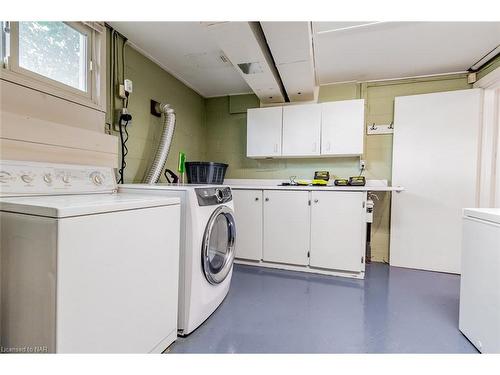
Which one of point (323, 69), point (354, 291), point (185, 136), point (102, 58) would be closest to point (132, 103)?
point (102, 58)

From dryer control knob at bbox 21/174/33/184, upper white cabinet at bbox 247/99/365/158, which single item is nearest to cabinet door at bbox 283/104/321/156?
upper white cabinet at bbox 247/99/365/158

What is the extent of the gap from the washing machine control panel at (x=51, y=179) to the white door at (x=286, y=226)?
1.58m

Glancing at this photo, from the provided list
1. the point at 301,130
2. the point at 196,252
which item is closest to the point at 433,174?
the point at 301,130

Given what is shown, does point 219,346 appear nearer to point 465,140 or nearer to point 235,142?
A: point 235,142

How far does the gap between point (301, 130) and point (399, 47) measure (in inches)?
47.1

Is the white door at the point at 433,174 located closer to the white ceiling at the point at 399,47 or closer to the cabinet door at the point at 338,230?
the white ceiling at the point at 399,47

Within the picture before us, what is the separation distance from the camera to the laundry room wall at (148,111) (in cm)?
233

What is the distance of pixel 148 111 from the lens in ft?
8.34

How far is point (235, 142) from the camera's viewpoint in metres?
3.56

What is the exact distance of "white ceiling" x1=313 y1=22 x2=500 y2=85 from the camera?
1983 mm

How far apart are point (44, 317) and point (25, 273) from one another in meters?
0.18

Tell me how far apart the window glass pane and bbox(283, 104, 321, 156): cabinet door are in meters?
2.07

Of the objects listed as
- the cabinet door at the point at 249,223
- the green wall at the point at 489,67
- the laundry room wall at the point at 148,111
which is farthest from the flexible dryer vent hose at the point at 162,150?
the green wall at the point at 489,67

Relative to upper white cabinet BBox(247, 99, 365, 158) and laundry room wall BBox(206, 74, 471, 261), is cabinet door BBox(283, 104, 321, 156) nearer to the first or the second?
upper white cabinet BBox(247, 99, 365, 158)
